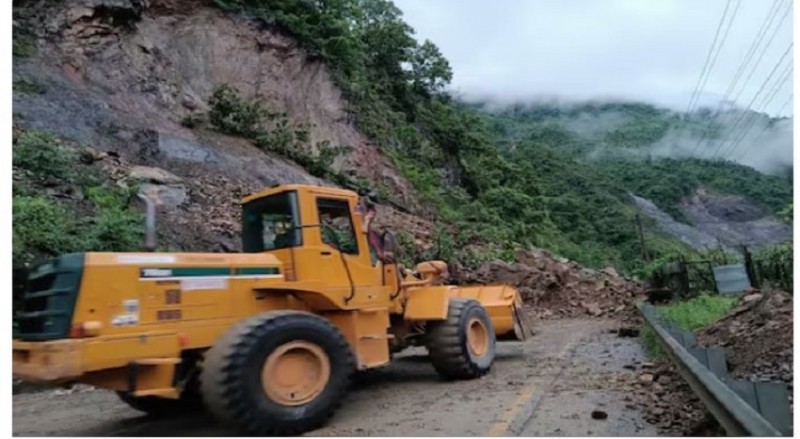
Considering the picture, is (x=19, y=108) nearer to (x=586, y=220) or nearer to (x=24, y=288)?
(x=24, y=288)

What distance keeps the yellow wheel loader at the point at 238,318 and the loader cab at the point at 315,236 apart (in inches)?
0.5

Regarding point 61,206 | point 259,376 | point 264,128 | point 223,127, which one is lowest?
point 259,376

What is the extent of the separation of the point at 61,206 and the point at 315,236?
8666 millimetres

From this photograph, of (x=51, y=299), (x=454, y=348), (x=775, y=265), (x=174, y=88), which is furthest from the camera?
(x=174, y=88)

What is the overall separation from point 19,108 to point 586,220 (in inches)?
1713

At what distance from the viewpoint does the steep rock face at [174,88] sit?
18172mm

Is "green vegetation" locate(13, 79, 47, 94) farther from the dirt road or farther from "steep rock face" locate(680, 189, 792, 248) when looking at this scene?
"steep rock face" locate(680, 189, 792, 248)

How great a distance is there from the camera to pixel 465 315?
8570 millimetres

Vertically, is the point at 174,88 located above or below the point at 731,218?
above

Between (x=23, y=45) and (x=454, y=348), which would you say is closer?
(x=454, y=348)

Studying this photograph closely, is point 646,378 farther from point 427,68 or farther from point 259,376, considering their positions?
point 427,68

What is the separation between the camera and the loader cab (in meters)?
6.94

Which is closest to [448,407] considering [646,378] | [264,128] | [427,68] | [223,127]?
[646,378]

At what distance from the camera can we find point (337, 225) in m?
7.44
